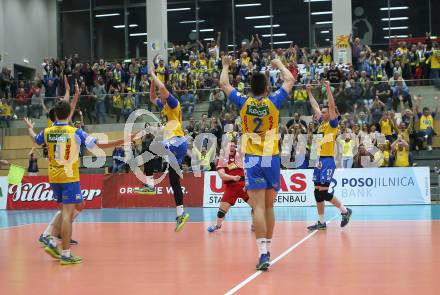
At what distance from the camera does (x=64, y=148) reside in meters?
9.12

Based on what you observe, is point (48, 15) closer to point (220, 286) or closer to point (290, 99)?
point (290, 99)

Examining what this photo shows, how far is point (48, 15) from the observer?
129 feet

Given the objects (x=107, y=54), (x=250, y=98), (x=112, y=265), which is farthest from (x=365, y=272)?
(x=107, y=54)

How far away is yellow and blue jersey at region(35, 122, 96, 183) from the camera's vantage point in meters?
9.13

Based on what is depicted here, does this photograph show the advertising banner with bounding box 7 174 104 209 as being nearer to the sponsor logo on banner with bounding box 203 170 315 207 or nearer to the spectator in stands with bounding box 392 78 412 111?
the sponsor logo on banner with bounding box 203 170 315 207

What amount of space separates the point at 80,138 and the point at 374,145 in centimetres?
1433

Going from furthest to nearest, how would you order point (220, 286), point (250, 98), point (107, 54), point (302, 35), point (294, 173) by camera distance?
point (107, 54) < point (302, 35) < point (294, 173) < point (250, 98) < point (220, 286)

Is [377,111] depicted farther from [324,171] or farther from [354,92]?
[324,171]

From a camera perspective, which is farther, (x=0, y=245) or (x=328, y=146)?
(x=328, y=146)

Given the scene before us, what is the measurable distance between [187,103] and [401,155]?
27.4ft

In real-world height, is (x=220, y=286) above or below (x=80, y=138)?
below

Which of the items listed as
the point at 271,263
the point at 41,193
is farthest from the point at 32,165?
the point at 271,263

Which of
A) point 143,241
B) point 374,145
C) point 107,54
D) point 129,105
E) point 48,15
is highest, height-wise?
point 48,15

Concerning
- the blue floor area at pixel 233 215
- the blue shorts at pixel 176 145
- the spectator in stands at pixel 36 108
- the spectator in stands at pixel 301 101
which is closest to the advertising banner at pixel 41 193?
the blue floor area at pixel 233 215
